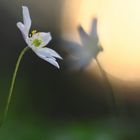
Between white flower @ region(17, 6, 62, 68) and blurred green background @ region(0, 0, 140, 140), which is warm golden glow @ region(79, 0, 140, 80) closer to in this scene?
blurred green background @ region(0, 0, 140, 140)

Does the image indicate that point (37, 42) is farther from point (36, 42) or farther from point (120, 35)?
point (120, 35)

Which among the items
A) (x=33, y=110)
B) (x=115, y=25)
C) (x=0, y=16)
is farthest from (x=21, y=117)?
(x=0, y=16)

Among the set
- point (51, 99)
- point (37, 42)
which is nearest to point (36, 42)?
point (37, 42)

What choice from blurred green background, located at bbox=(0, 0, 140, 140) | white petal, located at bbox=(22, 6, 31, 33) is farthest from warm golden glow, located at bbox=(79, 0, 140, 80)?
white petal, located at bbox=(22, 6, 31, 33)

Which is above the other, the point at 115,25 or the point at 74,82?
the point at 115,25

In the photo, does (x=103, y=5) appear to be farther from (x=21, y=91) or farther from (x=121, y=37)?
(x=21, y=91)

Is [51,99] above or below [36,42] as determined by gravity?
below

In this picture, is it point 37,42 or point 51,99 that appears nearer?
point 37,42

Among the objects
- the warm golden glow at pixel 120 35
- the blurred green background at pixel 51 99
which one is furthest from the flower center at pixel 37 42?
the warm golden glow at pixel 120 35
